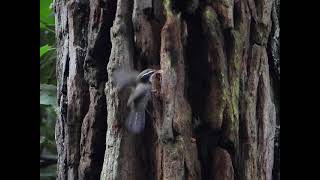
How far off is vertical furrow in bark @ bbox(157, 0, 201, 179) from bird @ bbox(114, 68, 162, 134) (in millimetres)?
35

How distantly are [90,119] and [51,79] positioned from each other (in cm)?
50

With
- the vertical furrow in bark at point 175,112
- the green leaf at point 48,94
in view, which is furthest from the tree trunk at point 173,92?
the green leaf at point 48,94

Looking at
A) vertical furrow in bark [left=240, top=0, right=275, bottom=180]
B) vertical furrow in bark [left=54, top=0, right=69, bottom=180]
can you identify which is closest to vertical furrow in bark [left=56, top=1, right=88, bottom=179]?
vertical furrow in bark [left=54, top=0, right=69, bottom=180]

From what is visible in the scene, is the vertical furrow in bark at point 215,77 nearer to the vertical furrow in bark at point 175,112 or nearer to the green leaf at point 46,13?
the vertical furrow in bark at point 175,112

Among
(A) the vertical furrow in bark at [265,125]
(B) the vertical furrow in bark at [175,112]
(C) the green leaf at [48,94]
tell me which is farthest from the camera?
(C) the green leaf at [48,94]

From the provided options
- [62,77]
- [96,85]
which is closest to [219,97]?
[96,85]

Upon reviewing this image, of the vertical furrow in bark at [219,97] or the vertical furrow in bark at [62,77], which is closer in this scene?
the vertical furrow in bark at [219,97]

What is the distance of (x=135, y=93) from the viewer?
3.65 feet

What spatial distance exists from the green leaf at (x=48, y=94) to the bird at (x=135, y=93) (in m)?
0.49

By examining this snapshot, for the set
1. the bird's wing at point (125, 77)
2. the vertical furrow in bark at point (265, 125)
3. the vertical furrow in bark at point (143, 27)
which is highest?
the vertical furrow in bark at point (143, 27)

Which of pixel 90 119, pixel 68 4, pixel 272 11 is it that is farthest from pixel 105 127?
pixel 272 11

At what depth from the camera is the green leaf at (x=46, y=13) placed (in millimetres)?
1590

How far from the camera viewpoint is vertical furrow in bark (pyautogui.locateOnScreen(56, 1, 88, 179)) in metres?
1.18

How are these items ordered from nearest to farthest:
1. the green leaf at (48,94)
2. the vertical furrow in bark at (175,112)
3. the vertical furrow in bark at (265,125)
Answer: the vertical furrow in bark at (175,112) < the vertical furrow in bark at (265,125) < the green leaf at (48,94)
